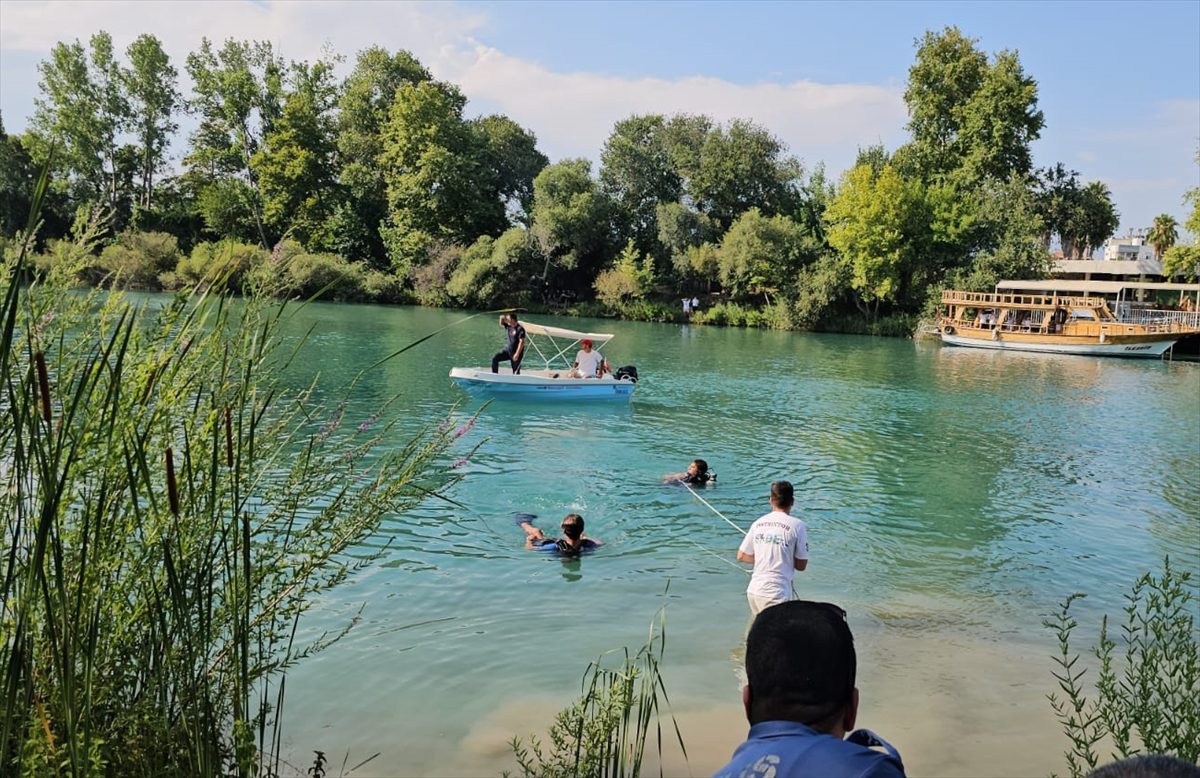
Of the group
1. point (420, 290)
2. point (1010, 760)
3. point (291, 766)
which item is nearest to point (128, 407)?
point (291, 766)

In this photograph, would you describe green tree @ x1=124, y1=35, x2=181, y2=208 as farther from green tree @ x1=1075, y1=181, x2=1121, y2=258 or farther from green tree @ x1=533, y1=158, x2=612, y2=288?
green tree @ x1=1075, y1=181, x2=1121, y2=258

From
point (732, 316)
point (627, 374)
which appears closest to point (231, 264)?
point (627, 374)

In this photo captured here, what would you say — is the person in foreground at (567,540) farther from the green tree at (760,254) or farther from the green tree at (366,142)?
the green tree at (366,142)

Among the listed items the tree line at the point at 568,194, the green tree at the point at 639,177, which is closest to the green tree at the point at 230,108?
the tree line at the point at 568,194

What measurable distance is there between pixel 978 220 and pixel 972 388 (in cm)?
3244

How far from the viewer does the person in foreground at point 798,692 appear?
1936 mm

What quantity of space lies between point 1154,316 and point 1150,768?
205 ft

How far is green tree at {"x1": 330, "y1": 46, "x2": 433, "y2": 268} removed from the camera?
65250 mm

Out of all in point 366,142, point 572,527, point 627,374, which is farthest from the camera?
point 366,142

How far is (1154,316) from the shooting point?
53.7 metres

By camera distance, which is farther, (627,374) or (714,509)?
(627,374)

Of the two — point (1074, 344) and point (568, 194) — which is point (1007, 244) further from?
point (568, 194)

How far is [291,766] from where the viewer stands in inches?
225

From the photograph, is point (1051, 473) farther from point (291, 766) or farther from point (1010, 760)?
point (291, 766)
